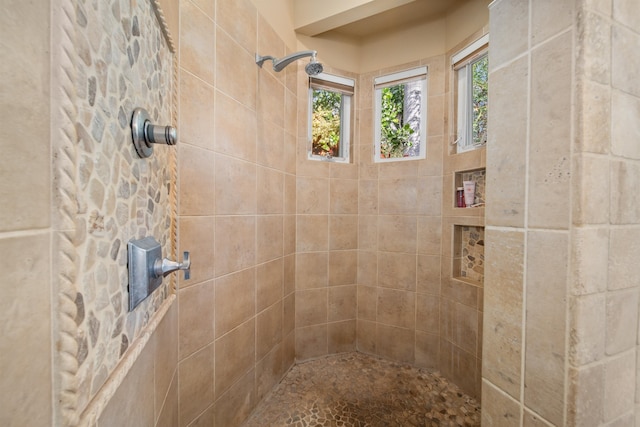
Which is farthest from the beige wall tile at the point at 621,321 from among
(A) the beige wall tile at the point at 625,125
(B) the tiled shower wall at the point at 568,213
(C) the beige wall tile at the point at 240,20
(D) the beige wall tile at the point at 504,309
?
(C) the beige wall tile at the point at 240,20

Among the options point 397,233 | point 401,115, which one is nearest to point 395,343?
point 397,233

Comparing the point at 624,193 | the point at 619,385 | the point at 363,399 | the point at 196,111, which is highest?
the point at 196,111

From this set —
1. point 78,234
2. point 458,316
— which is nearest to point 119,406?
point 78,234

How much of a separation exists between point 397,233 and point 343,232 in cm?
44

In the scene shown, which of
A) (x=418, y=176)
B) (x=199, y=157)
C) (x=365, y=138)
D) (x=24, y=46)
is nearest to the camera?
(x=24, y=46)

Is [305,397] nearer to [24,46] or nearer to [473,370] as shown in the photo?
→ [473,370]

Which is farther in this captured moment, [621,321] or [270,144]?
[270,144]

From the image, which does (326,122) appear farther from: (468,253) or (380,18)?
(468,253)

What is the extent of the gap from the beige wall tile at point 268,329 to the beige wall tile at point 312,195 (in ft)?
2.42

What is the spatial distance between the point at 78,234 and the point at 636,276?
920 mm

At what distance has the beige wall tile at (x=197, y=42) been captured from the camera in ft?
3.40

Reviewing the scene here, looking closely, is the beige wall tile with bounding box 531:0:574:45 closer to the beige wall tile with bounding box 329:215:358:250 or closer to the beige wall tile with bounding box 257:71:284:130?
the beige wall tile with bounding box 257:71:284:130

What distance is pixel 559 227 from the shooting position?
0.41 meters

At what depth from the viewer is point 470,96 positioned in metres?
1.80
